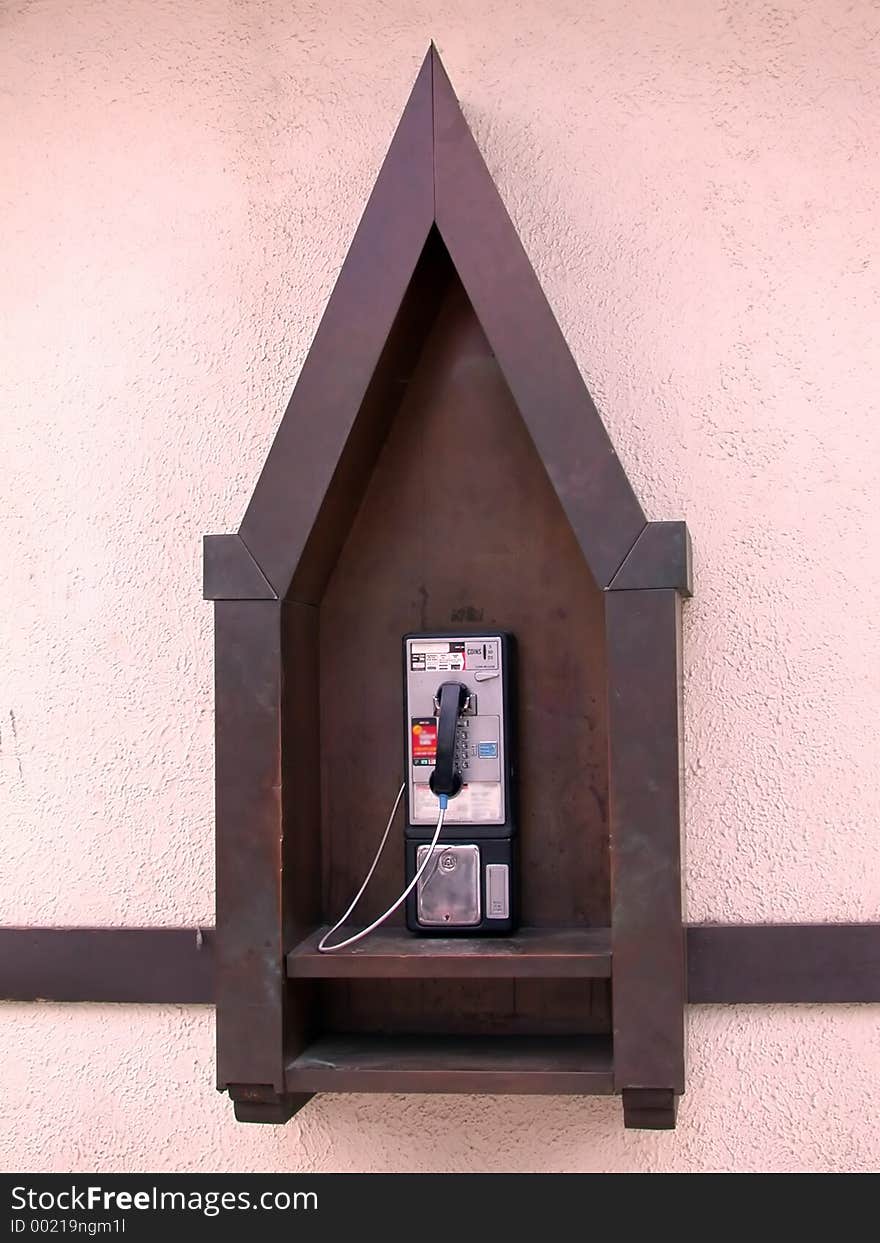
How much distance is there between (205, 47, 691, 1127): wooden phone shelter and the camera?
5.72 feet

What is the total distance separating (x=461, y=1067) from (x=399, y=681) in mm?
664

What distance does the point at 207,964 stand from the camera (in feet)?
6.86

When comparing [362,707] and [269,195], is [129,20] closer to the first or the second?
[269,195]

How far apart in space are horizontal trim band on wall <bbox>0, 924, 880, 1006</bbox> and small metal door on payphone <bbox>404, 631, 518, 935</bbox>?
40 centimetres

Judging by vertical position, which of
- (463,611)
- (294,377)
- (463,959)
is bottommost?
(463,959)

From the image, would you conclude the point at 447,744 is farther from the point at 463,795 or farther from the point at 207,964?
the point at 207,964

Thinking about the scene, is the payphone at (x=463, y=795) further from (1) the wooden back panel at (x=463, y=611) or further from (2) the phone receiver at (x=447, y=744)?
(1) the wooden back panel at (x=463, y=611)

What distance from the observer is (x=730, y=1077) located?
200 cm

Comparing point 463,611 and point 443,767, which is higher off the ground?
point 463,611

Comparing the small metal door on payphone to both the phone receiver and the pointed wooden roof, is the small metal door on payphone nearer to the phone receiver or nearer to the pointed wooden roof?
the phone receiver

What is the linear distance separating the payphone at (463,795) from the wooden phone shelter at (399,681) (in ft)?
0.21

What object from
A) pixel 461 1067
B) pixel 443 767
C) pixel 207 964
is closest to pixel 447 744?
pixel 443 767

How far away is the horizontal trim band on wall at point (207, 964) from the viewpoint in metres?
1.98

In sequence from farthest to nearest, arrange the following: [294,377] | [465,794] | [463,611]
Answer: [294,377], [463,611], [465,794]
